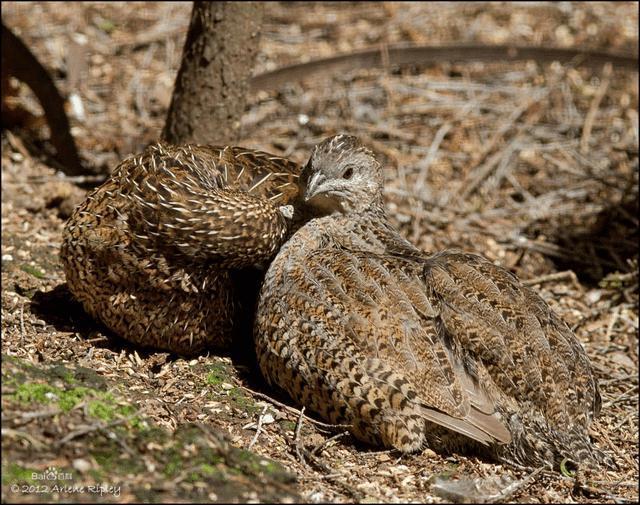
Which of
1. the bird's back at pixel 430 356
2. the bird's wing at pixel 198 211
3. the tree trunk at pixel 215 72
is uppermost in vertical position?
the tree trunk at pixel 215 72

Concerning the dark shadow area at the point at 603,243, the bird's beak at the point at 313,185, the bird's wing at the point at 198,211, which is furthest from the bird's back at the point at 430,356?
the dark shadow area at the point at 603,243

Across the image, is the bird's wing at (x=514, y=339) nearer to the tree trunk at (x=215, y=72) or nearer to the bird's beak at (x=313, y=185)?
the bird's beak at (x=313, y=185)

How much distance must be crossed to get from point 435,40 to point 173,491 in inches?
317

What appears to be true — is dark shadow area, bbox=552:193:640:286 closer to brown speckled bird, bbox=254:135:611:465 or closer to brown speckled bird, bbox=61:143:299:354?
brown speckled bird, bbox=254:135:611:465

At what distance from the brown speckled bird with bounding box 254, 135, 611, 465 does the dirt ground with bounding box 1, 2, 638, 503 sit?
151 mm

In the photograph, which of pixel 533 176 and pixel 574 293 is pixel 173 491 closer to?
pixel 574 293

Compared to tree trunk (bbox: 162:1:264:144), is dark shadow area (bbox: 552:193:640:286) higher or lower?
lower

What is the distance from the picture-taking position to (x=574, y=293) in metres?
7.77

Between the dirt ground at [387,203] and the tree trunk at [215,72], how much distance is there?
112 cm

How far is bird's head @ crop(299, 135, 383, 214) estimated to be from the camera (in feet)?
19.3

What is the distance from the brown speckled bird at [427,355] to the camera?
Result: 5031 millimetres

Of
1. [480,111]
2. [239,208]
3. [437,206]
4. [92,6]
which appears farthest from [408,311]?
[92,6]

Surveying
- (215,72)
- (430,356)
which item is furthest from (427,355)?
(215,72)

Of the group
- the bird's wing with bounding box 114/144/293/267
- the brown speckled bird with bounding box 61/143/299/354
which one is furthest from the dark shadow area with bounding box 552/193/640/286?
the bird's wing with bounding box 114/144/293/267
